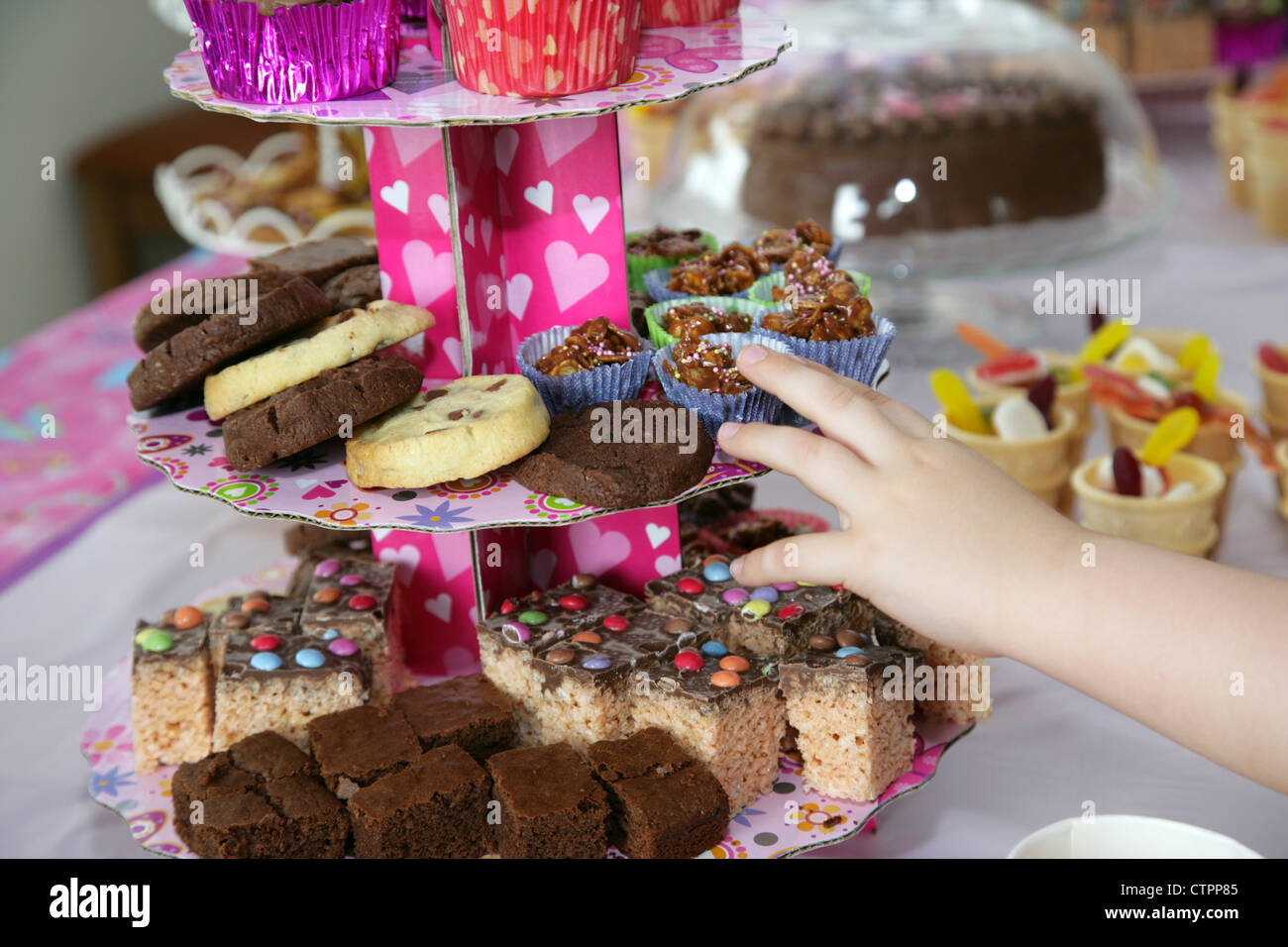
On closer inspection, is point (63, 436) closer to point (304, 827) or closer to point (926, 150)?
point (304, 827)

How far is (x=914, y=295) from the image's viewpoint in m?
2.95

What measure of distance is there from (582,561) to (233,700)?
0.45 metres

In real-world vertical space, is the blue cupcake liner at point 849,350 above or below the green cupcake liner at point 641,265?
below

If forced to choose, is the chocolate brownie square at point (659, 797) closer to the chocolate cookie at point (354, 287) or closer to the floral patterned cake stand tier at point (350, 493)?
the floral patterned cake stand tier at point (350, 493)

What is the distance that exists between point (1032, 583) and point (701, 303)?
574mm

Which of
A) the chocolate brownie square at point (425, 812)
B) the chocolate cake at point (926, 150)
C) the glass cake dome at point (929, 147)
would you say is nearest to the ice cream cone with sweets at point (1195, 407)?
the glass cake dome at point (929, 147)

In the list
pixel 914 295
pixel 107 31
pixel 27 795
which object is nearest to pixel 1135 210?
pixel 914 295

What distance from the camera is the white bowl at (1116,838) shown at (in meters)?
1.13

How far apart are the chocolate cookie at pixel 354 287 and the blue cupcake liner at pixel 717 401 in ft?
1.23

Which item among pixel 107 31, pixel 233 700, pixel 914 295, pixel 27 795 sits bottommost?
pixel 27 795

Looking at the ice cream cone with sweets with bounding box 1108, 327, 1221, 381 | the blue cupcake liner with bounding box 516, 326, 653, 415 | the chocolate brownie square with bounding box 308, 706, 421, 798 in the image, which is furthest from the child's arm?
the ice cream cone with sweets with bounding box 1108, 327, 1221, 381

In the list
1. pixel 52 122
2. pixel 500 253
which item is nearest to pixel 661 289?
pixel 500 253

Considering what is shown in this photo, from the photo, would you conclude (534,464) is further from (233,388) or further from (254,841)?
(254,841)
